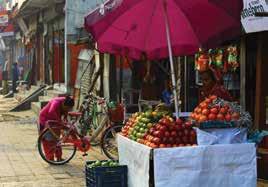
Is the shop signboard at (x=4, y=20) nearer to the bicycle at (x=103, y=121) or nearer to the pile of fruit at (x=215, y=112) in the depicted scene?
the bicycle at (x=103, y=121)

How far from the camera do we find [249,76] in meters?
9.77

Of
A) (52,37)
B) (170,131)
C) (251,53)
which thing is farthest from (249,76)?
(52,37)

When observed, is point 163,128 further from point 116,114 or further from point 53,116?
point 116,114

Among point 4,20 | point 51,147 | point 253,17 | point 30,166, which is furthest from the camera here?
point 4,20

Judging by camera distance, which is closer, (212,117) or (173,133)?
→ (212,117)

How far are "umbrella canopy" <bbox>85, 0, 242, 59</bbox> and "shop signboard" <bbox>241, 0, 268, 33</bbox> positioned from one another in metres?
0.55

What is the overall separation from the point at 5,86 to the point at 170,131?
2891 centimetres

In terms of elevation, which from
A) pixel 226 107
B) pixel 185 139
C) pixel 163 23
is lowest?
pixel 185 139

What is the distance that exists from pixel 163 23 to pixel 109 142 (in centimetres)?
402

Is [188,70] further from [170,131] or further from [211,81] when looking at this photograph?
[170,131]

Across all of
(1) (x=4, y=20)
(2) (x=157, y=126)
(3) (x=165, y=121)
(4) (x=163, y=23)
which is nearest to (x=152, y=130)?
(2) (x=157, y=126)

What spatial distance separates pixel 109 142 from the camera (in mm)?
11516

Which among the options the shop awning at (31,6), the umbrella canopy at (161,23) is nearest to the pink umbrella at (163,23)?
the umbrella canopy at (161,23)

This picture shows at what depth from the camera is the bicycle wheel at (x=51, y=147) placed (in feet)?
35.7
